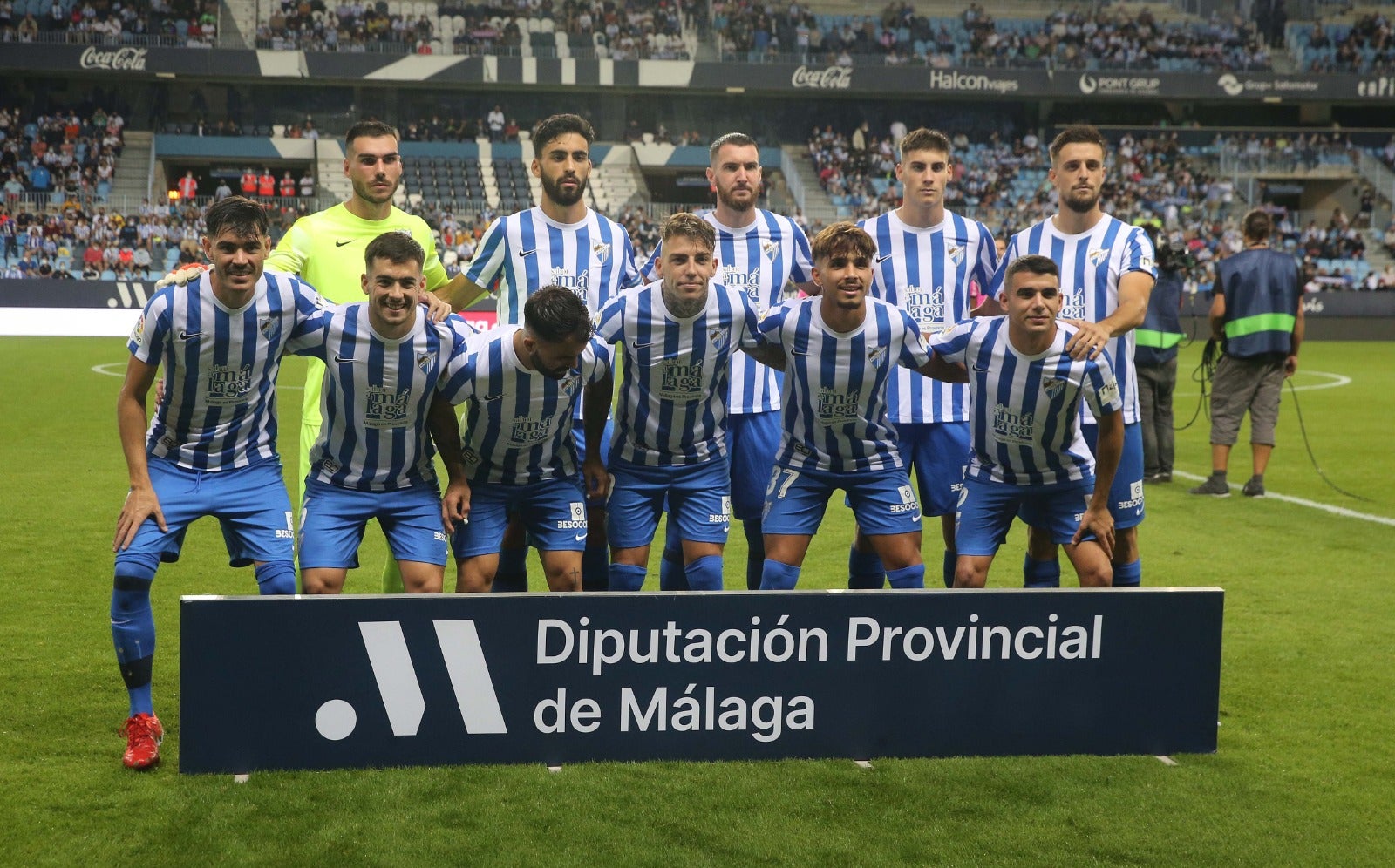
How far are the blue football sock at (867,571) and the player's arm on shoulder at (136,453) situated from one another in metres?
2.73

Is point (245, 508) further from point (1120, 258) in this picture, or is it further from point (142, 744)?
point (1120, 258)

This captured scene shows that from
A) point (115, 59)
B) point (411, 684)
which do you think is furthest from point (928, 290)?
point (115, 59)

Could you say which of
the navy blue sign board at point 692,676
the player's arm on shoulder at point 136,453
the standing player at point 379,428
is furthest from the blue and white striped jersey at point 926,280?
the player's arm on shoulder at point 136,453

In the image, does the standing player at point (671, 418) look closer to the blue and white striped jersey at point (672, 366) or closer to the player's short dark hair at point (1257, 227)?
the blue and white striped jersey at point (672, 366)

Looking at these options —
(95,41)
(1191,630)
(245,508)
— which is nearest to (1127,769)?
(1191,630)

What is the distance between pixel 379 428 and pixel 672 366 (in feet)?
3.44

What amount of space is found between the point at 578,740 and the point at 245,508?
1333 millimetres

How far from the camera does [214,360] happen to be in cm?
424

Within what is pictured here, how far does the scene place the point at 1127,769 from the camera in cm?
411

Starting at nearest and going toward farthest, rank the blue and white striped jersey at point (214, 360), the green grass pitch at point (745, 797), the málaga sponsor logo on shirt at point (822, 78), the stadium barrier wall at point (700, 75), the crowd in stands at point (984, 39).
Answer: the green grass pitch at point (745, 797)
the blue and white striped jersey at point (214, 360)
the stadium barrier wall at point (700, 75)
the málaga sponsor logo on shirt at point (822, 78)
the crowd in stands at point (984, 39)

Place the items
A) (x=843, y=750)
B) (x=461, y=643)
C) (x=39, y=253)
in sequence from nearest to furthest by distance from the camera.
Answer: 1. (x=461, y=643)
2. (x=843, y=750)
3. (x=39, y=253)

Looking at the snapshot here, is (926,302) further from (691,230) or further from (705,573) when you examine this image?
(705,573)

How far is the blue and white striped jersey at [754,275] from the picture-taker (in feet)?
17.5

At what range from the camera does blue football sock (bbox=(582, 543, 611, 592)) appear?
5340 millimetres
